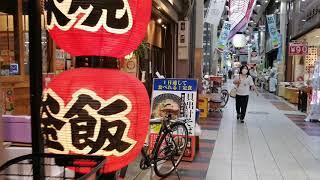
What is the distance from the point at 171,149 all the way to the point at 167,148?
0.10m

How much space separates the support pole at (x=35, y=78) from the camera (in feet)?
7.68

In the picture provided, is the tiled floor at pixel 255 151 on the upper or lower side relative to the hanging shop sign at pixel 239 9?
lower

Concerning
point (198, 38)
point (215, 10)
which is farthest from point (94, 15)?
point (215, 10)

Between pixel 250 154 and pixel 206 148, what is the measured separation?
963mm

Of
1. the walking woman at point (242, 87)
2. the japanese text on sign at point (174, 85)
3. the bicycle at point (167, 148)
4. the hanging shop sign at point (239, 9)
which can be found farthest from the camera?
the hanging shop sign at point (239, 9)

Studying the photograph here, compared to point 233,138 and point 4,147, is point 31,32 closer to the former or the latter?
point 4,147

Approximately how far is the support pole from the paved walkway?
448 centimetres

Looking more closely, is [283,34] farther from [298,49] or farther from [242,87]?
[242,87]

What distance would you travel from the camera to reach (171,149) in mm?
6535

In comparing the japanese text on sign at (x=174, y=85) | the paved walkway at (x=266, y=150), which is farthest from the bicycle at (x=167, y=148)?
the paved walkway at (x=266, y=150)

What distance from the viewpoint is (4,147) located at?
356cm

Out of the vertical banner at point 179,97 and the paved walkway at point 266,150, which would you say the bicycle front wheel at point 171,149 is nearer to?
the vertical banner at point 179,97

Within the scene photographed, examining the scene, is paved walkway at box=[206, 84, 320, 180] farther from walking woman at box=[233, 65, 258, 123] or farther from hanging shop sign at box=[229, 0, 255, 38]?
hanging shop sign at box=[229, 0, 255, 38]

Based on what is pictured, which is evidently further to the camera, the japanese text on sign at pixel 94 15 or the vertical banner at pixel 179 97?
the vertical banner at pixel 179 97
